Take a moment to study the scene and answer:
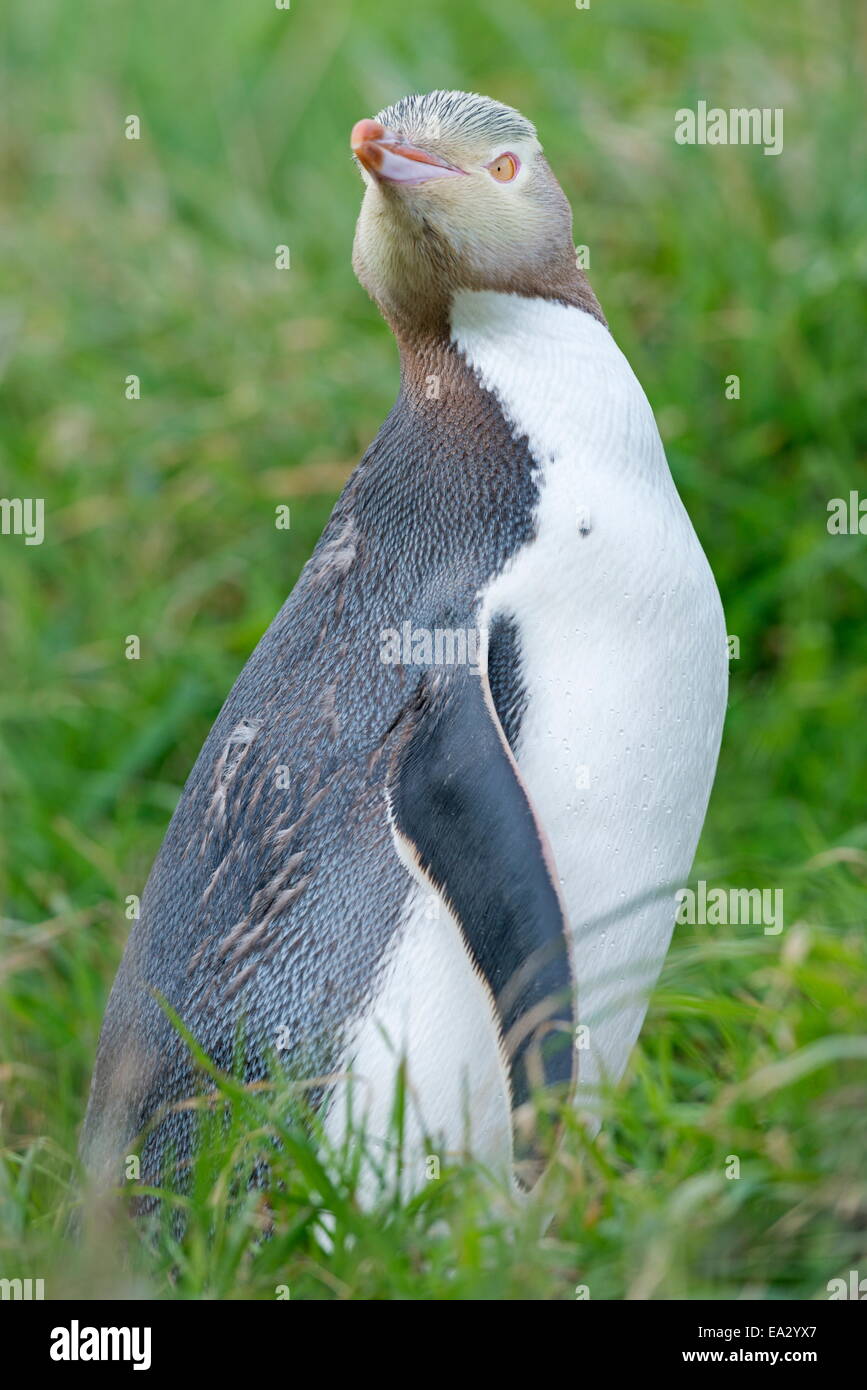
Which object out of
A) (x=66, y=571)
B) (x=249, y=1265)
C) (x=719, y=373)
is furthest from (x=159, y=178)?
(x=249, y=1265)

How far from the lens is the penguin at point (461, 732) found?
248 cm

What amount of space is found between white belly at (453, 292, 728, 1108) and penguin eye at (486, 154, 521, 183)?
18cm

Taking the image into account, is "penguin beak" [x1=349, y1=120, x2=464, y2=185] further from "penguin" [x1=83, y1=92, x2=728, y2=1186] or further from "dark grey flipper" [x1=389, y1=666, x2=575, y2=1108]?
"dark grey flipper" [x1=389, y1=666, x2=575, y2=1108]

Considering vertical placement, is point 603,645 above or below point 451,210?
below

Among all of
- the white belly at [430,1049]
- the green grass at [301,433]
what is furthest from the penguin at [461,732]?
the green grass at [301,433]

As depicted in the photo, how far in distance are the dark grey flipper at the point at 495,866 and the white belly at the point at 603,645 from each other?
0.33 ft

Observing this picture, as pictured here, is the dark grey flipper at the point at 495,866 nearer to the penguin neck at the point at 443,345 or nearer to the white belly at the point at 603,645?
the white belly at the point at 603,645

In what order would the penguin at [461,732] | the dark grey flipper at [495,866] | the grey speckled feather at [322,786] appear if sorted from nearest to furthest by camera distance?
the dark grey flipper at [495,866]
the penguin at [461,732]
the grey speckled feather at [322,786]

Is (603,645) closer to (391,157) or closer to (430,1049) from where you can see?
(430,1049)

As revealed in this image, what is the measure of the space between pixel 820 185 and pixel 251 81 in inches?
88.7

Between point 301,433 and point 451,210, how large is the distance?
2357 millimetres

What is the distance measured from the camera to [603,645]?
2.54 meters

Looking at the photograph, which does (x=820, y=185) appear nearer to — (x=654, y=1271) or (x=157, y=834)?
(x=157, y=834)

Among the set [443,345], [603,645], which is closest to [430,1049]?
[603,645]
